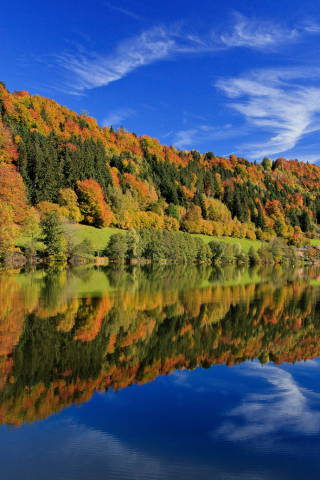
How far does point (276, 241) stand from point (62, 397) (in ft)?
370

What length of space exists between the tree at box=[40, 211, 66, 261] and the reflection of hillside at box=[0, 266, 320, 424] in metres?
35.6

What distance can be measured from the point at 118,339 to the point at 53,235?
49.0 m

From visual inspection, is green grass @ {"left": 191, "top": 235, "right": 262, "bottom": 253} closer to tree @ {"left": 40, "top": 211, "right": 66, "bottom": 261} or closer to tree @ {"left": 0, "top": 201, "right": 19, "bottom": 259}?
tree @ {"left": 40, "top": 211, "right": 66, "bottom": 261}

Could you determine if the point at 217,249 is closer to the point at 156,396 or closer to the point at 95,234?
the point at 95,234

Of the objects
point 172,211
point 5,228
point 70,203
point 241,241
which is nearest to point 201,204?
point 172,211

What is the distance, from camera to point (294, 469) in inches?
241

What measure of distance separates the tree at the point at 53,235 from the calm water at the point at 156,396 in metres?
42.5

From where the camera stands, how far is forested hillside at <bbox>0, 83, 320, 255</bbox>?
8012cm

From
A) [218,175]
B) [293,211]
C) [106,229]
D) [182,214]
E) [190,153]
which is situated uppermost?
[190,153]

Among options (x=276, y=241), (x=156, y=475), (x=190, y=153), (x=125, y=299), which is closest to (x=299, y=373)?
(x=156, y=475)

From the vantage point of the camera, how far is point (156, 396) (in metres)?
9.17

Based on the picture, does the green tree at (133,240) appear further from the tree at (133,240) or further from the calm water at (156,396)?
the calm water at (156,396)

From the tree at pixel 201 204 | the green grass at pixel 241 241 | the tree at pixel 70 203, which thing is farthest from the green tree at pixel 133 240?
the tree at pixel 201 204

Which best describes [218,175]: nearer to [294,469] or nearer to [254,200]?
[254,200]
